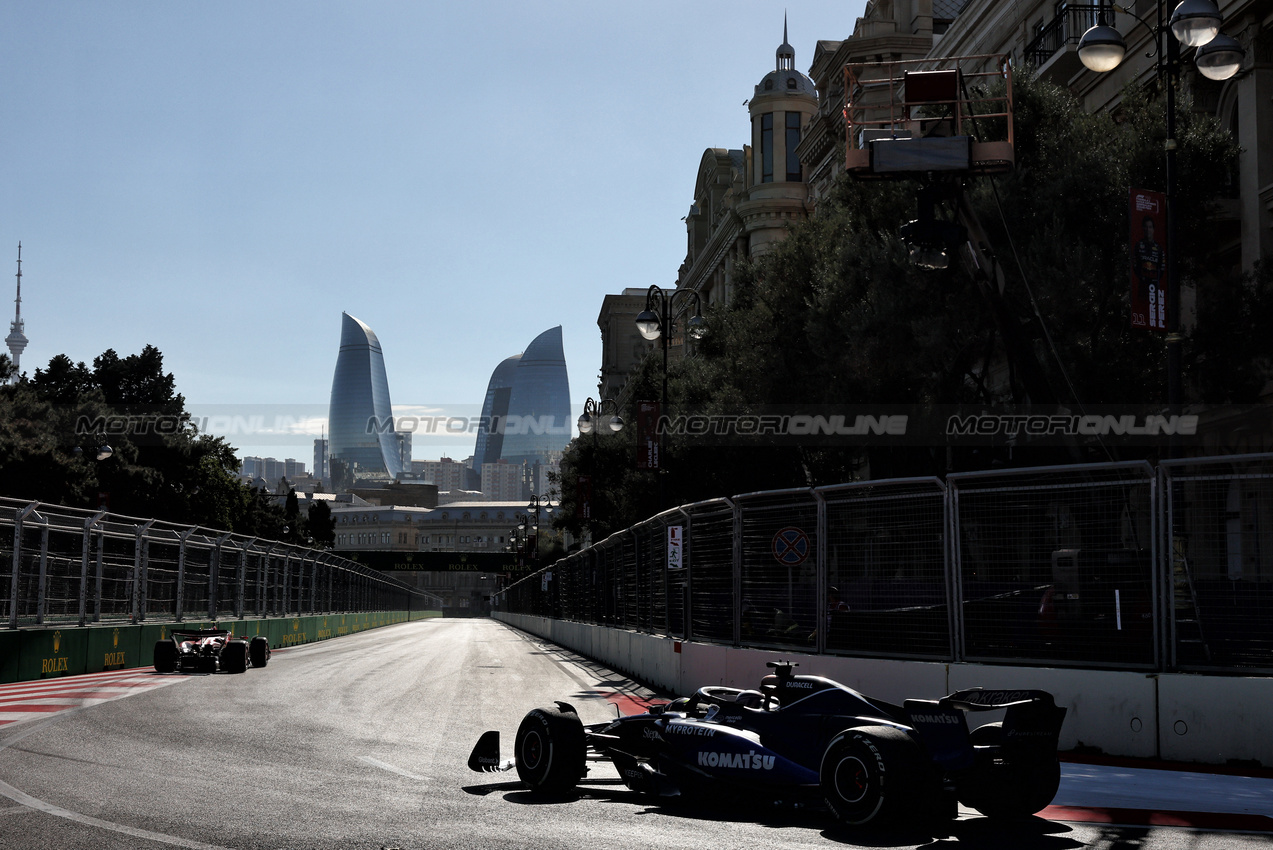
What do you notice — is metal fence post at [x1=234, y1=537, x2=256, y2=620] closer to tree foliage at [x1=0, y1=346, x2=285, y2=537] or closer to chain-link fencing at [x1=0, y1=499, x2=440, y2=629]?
chain-link fencing at [x1=0, y1=499, x2=440, y2=629]

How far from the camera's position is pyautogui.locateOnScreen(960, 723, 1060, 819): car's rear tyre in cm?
683

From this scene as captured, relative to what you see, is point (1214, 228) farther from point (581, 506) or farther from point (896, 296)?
point (581, 506)

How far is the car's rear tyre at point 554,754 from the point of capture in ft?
25.2

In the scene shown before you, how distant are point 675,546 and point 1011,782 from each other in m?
9.65

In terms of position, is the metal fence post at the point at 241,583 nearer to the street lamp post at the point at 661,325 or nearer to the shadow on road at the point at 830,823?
the street lamp post at the point at 661,325

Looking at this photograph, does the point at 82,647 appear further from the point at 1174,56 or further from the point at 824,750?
the point at 1174,56

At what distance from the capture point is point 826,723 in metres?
6.96

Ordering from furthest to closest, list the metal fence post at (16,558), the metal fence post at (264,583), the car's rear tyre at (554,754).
Answer: 1. the metal fence post at (264,583)
2. the metal fence post at (16,558)
3. the car's rear tyre at (554,754)

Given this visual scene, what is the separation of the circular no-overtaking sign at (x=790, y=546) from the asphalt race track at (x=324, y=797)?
8.78 feet

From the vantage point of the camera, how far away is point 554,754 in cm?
767

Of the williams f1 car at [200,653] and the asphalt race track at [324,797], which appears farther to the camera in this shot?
the williams f1 car at [200,653]

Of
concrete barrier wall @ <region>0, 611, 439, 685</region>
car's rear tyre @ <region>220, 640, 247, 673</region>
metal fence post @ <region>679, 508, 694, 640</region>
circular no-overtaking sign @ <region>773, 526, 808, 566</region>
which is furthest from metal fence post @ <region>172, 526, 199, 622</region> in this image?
circular no-overtaking sign @ <region>773, 526, 808, 566</region>

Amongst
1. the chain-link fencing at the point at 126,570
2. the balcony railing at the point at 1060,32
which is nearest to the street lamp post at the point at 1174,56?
the balcony railing at the point at 1060,32

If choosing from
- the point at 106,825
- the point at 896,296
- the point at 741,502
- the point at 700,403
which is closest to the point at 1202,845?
the point at 106,825
